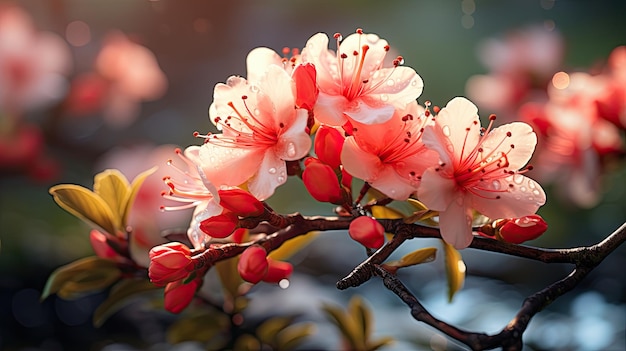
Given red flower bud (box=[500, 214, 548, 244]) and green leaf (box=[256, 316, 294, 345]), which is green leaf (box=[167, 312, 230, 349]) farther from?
red flower bud (box=[500, 214, 548, 244])

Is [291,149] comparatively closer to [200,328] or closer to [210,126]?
[200,328]

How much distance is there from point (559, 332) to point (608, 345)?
44mm

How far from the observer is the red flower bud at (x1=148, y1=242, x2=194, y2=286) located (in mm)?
357

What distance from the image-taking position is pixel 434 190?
35cm

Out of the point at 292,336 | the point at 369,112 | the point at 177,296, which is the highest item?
the point at 369,112

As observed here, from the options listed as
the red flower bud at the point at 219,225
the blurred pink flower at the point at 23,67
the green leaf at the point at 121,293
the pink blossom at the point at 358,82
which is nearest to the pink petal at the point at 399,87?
the pink blossom at the point at 358,82

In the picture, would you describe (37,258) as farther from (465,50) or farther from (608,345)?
(465,50)

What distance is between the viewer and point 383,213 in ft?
1.45

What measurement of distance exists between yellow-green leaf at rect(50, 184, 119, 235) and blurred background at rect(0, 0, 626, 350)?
0.21 meters

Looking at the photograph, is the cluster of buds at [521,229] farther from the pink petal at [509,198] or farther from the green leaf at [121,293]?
the green leaf at [121,293]

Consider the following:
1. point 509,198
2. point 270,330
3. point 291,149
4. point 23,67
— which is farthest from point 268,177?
point 23,67

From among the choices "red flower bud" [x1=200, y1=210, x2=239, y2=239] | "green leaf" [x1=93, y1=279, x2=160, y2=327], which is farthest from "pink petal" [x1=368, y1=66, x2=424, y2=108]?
"green leaf" [x1=93, y1=279, x2=160, y2=327]

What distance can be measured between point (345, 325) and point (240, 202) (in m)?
0.23

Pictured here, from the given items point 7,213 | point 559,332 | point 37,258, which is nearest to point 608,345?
point 559,332
